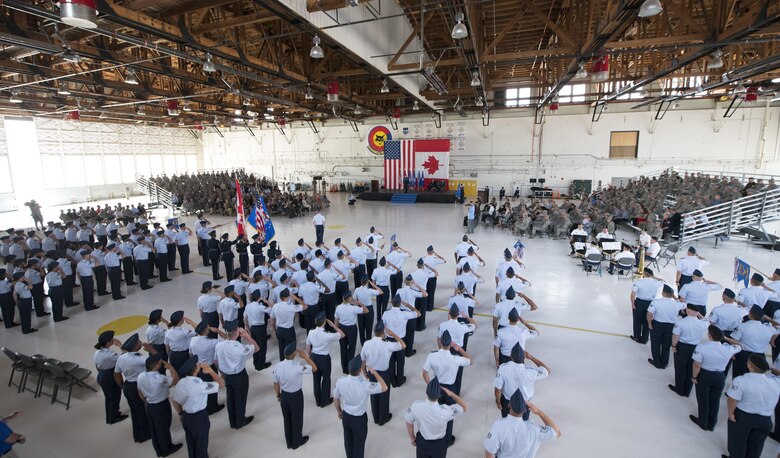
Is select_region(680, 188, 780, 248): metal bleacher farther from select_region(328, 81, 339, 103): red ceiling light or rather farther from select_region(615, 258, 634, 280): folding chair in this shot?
select_region(328, 81, 339, 103): red ceiling light

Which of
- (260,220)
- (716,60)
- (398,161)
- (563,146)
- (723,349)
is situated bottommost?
(723,349)

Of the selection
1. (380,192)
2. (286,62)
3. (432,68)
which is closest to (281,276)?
(432,68)

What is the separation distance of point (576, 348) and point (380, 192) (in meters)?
21.8

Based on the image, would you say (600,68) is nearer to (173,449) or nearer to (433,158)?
(173,449)

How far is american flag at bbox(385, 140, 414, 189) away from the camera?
89.8ft

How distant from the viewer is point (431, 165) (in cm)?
2722

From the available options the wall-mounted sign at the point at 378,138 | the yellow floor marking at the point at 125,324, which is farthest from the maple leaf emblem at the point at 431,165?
the yellow floor marking at the point at 125,324

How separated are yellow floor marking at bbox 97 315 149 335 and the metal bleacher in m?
16.8

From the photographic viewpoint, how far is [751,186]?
14508 mm

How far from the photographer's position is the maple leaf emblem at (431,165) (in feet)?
88.9

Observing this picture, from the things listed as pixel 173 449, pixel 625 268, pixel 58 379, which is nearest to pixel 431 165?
pixel 625 268

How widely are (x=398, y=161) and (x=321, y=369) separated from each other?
23.6 m

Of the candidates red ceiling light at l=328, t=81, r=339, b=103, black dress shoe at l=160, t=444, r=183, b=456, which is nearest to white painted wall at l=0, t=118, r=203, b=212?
red ceiling light at l=328, t=81, r=339, b=103

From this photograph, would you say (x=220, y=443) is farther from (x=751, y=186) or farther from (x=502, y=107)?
(x=502, y=107)
